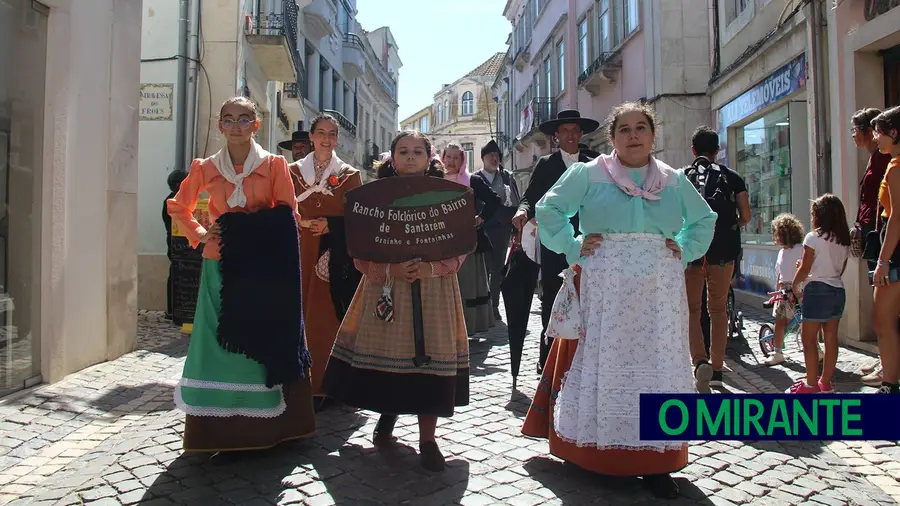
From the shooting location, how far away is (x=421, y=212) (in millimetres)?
3898

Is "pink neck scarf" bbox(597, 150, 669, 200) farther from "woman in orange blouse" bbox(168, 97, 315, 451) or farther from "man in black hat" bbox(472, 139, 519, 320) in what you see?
"man in black hat" bbox(472, 139, 519, 320)

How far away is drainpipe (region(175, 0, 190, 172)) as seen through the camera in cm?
1130

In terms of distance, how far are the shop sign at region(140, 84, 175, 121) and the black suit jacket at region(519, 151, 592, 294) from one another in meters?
7.98

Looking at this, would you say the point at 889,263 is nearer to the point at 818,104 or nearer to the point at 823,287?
the point at 823,287

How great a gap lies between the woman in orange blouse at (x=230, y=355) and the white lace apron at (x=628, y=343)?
1.55 meters

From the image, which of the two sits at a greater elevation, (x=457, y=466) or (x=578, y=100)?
(x=578, y=100)

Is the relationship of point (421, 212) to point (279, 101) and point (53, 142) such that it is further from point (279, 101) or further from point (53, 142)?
point (279, 101)

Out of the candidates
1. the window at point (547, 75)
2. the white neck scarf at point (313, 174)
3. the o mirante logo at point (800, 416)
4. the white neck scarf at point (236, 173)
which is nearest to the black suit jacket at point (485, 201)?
the white neck scarf at point (313, 174)

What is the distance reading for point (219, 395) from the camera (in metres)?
3.90

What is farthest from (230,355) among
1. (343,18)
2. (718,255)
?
(343,18)

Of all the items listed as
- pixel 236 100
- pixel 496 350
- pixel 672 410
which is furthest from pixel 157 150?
pixel 672 410

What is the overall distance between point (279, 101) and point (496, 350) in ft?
45.1

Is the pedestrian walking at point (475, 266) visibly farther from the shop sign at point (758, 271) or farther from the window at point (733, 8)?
the window at point (733, 8)

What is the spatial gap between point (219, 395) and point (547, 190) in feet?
8.92
